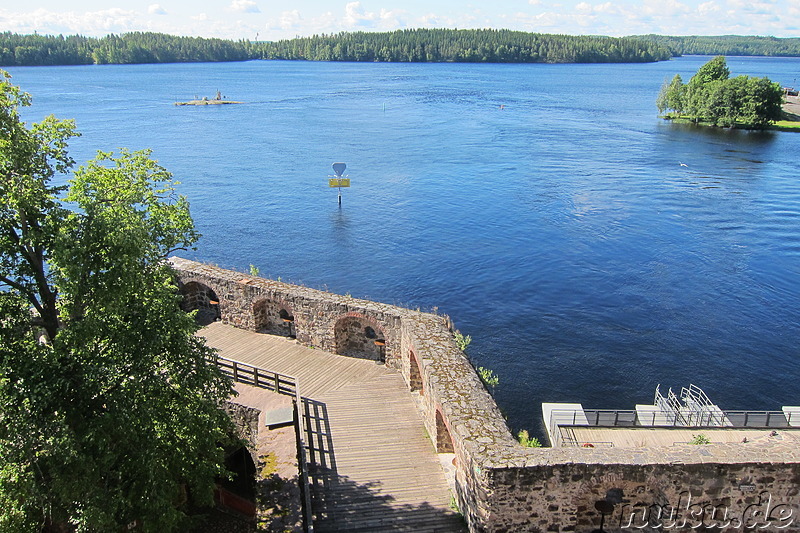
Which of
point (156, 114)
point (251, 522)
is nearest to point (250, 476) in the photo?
point (251, 522)

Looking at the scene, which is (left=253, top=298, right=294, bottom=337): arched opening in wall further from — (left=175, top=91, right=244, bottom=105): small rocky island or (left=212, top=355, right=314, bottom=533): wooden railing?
(left=175, top=91, right=244, bottom=105): small rocky island

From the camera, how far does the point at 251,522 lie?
49.9 feet

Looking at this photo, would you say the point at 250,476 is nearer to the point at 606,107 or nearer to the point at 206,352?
the point at 206,352

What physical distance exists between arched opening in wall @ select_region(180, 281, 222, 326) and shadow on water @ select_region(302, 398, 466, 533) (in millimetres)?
9589

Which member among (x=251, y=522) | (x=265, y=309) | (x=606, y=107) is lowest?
(x=251, y=522)

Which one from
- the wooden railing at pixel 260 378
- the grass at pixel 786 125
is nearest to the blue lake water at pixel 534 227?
the grass at pixel 786 125

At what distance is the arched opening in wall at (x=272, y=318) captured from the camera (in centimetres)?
2247

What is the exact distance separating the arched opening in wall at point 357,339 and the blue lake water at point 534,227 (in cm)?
761

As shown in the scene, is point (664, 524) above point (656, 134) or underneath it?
underneath

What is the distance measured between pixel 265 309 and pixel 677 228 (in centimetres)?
3691

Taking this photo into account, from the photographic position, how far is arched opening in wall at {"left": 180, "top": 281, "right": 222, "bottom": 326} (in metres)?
24.0

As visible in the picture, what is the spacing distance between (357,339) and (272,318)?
11.9 feet

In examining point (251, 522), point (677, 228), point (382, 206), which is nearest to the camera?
point (251, 522)

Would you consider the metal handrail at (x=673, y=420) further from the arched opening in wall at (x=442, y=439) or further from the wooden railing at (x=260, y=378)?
the wooden railing at (x=260, y=378)
